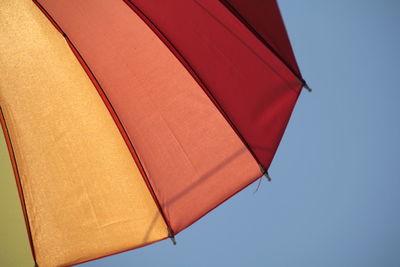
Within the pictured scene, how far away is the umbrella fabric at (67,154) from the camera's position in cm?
193

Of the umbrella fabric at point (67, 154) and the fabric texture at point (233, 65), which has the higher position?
the fabric texture at point (233, 65)

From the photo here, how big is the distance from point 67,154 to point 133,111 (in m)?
0.49

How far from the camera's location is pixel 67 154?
6.49ft

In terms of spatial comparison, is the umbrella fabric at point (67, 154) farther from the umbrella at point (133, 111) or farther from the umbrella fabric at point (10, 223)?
the umbrella fabric at point (10, 223)

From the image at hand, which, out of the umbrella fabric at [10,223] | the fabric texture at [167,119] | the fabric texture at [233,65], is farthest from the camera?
the umbrella fabric at [10,223]

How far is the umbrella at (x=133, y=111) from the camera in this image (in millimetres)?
1740

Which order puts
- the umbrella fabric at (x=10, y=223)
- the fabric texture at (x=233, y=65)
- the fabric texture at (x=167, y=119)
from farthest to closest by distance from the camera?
the umbrella fabric at (x=10, y=223), the fabric texture at (x=167, y=119), the fabric texture at (x=233, y=65)

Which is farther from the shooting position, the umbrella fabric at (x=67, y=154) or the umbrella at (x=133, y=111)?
the umbrella fabric at (x=67, y=154)

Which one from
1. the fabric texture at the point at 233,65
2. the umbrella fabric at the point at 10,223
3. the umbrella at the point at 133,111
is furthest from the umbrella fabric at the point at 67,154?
the fabric texture at the point at 233,65

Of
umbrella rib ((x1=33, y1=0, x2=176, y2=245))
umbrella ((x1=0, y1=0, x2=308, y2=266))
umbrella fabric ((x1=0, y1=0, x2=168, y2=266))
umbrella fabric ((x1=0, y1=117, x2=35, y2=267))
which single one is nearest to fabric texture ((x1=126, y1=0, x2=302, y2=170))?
umbrella ((x1=0, y1=0, x2=308, y2=266))

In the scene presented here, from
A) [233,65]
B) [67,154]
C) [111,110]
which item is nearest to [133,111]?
[111,110]

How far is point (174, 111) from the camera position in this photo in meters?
1.86

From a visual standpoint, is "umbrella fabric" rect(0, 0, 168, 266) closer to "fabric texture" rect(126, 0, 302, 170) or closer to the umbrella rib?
the umbrella rib

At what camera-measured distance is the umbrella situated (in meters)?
1.74
